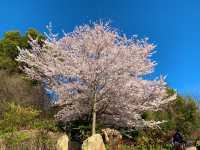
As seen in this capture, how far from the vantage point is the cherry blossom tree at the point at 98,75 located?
2514 centimetres

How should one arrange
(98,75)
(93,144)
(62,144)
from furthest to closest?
(98,75), (93,144), (62,144)

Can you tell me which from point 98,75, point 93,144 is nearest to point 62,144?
point 93,144

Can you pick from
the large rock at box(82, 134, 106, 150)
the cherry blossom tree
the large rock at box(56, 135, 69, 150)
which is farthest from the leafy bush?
the large rock at box(56, 135, 69, 150)

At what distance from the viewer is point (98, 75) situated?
81.8ft

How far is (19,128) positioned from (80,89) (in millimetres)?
3716

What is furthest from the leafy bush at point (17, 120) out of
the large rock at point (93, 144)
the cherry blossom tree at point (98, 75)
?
the large rock at point (93, 144)

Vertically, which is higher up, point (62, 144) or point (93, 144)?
point (93, 144)

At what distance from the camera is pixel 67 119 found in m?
27.0

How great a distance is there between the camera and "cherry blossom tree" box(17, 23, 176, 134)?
2514cm

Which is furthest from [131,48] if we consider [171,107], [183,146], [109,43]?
[171,107]

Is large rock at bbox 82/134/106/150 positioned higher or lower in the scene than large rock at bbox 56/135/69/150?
higher

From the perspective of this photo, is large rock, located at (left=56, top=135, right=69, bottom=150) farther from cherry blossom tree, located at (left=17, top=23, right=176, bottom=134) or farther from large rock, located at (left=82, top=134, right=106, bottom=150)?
cherry blossom tree, located at (left=17, top=23, right=176, bottom=134)

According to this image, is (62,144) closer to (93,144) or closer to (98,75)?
(93,144)

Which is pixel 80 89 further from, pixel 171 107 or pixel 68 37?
pixel 171 107
